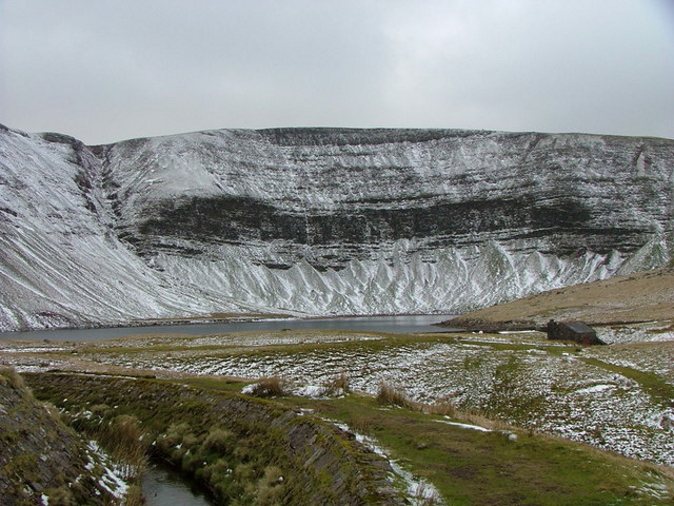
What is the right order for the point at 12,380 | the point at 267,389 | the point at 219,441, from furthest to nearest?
the point at 267,389 < the point at 219,441 < the point at 12,380

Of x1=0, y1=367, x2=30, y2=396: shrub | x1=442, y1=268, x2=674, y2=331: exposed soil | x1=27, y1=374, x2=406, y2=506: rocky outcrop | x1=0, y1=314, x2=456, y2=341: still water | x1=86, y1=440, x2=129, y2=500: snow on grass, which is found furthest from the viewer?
x1=0, y1=314, x2=456, y2=341: still water

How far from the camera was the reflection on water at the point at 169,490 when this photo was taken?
16797 mm

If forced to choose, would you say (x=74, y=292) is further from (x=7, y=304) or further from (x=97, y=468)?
(x=97, y=468)

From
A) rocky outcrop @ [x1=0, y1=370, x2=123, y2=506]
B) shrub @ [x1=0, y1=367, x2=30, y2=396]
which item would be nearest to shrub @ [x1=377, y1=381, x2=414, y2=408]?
rocky outcrop @ [x1=0, y1=370, x2=123, y2=506]

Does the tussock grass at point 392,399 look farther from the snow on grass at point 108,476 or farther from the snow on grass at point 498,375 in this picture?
the snow on grass at point 108,476

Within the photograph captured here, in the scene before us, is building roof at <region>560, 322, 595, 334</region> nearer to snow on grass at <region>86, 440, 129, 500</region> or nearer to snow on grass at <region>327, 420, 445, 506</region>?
snow on grass at <region>327, 420, 445, 506</region>

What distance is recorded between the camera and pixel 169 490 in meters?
17.7

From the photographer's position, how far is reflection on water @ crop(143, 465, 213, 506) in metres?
16.8

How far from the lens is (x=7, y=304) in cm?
14725

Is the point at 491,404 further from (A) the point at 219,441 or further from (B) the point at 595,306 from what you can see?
(B) the point at 595,306

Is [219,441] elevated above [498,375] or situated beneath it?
situated beneath

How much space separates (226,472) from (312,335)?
44032 millimetres

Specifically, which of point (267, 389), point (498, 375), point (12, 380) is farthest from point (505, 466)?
point (498, 375)

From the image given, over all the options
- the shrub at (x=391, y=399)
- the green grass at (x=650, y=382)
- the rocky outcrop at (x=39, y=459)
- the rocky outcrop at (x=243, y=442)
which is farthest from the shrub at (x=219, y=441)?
the green grass at (x=650, y=382)
